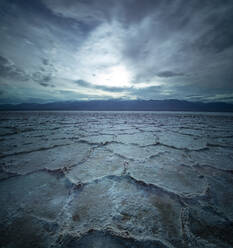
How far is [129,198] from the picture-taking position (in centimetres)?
75

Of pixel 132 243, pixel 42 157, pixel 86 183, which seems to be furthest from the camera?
pixel 42 157

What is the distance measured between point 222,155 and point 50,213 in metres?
1.88

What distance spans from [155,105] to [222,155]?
79998 mm

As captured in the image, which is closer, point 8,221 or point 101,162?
point 8,221

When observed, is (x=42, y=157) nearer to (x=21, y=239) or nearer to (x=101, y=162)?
(x=101, y=162)

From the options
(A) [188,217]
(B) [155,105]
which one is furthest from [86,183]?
(B) [155,105]

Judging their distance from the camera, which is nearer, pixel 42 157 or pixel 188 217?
pixel 188 217

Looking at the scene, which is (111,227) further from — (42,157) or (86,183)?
(42,157)

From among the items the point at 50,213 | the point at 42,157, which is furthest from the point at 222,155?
the point at 42,157

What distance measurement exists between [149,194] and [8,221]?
30.5 inches

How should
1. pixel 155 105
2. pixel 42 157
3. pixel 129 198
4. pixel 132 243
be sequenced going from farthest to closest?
1. pixel 155 105
2. pixel 42 157
3. pixel 129 198
4. pixel 132 243

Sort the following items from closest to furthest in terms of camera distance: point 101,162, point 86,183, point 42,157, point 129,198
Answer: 1. point 129,198
2. point 86,183
3. point 101,162
4. point 42,157

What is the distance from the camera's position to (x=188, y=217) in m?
0.61

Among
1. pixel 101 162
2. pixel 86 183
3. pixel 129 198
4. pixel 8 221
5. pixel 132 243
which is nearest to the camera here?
pixel 132 243
